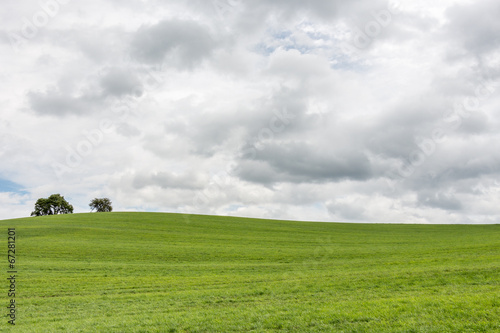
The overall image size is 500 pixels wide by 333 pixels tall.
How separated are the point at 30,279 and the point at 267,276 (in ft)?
58.5

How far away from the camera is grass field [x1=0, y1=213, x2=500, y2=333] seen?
13.7 metres

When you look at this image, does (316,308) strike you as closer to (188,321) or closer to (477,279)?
(188,321)

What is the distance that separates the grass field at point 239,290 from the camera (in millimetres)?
13742

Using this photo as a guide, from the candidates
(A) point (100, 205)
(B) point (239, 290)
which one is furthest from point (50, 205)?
(B) point (239, 290)

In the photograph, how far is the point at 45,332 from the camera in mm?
13977

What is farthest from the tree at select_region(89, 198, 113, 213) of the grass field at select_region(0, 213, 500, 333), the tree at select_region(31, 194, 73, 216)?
A: the grass field at select_region(0, 213, 500, 333)

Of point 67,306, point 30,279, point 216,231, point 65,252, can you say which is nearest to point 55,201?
point 216,231

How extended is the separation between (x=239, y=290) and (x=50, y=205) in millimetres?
106717

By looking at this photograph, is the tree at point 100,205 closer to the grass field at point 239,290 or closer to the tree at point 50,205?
the tree at point 50,205

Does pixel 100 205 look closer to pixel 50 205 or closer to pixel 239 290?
pixel 50 205

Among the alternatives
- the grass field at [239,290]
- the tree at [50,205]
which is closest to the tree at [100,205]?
the tree at [50,205]

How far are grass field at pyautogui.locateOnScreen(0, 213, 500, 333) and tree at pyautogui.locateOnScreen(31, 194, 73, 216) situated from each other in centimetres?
6959

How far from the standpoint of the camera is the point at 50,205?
107 meters

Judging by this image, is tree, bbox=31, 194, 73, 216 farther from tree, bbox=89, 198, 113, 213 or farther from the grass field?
the grass field
